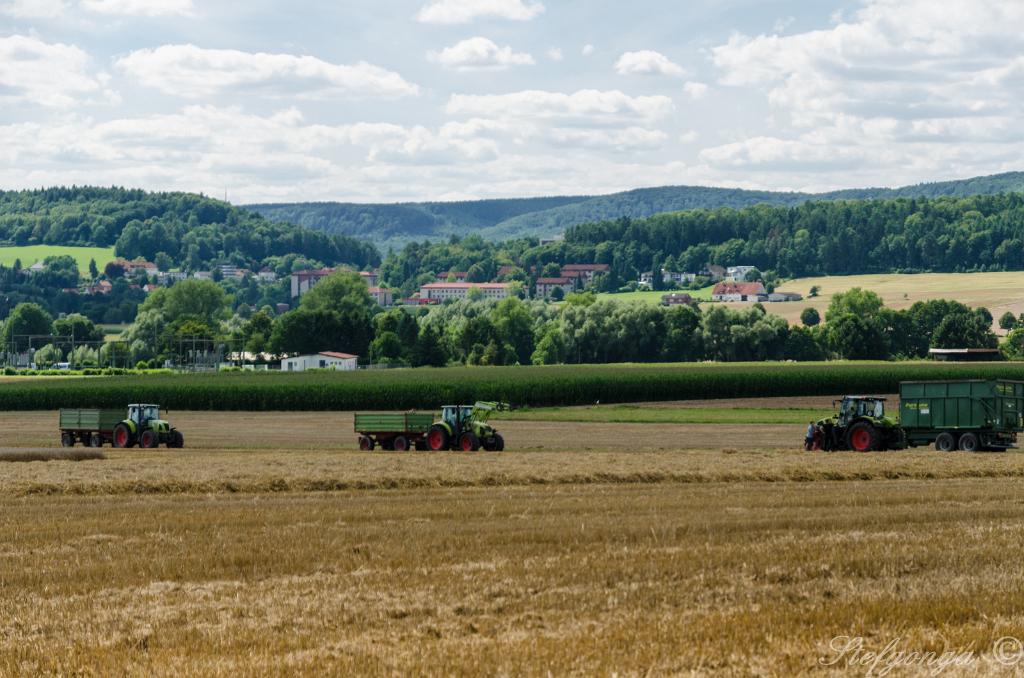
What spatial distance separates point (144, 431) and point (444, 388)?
127 feet

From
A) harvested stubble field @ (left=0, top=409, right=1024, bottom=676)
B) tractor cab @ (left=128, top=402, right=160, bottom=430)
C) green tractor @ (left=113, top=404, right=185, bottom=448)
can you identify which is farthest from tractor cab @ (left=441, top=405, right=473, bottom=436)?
harvested stubble field @ (left=0, top=409, right=1024, bottom=676)

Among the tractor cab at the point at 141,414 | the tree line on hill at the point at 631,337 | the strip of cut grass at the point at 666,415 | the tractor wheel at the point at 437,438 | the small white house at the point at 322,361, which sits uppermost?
the tree line on hill at the point at 631,337

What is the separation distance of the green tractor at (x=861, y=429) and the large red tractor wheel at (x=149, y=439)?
1071 inches

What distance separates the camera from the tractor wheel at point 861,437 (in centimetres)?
4875

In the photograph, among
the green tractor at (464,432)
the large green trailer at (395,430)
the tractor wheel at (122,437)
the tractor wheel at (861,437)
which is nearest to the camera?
the tractor wheel at (861,437)

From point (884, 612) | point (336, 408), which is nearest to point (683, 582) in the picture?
point (884, 612)

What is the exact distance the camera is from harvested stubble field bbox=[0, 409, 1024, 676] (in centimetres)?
1494

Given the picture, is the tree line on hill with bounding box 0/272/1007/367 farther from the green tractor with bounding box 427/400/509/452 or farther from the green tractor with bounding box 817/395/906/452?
the green tractor with bounding box 817/395/906/452

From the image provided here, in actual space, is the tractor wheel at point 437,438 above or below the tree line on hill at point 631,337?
below

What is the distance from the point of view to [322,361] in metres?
174

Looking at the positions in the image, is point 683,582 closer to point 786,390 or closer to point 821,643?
point 821,643

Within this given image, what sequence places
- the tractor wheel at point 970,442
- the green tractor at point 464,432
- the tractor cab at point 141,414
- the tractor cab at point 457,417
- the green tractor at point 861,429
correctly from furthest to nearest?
Result: the tractor cab at point 141,414 → the tractor cab at point 457,417 → the green tractor at point 464,432 → the green tractor at point 861,429 → the tractor wheel at point 970,442

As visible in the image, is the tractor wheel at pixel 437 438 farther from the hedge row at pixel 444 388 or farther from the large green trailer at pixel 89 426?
the hedge row at pixel 444 388

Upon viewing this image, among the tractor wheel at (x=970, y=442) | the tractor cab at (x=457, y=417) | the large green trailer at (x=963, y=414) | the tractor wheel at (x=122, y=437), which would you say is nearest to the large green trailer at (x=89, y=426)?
the tractor wheel at (x=122, y=437)
